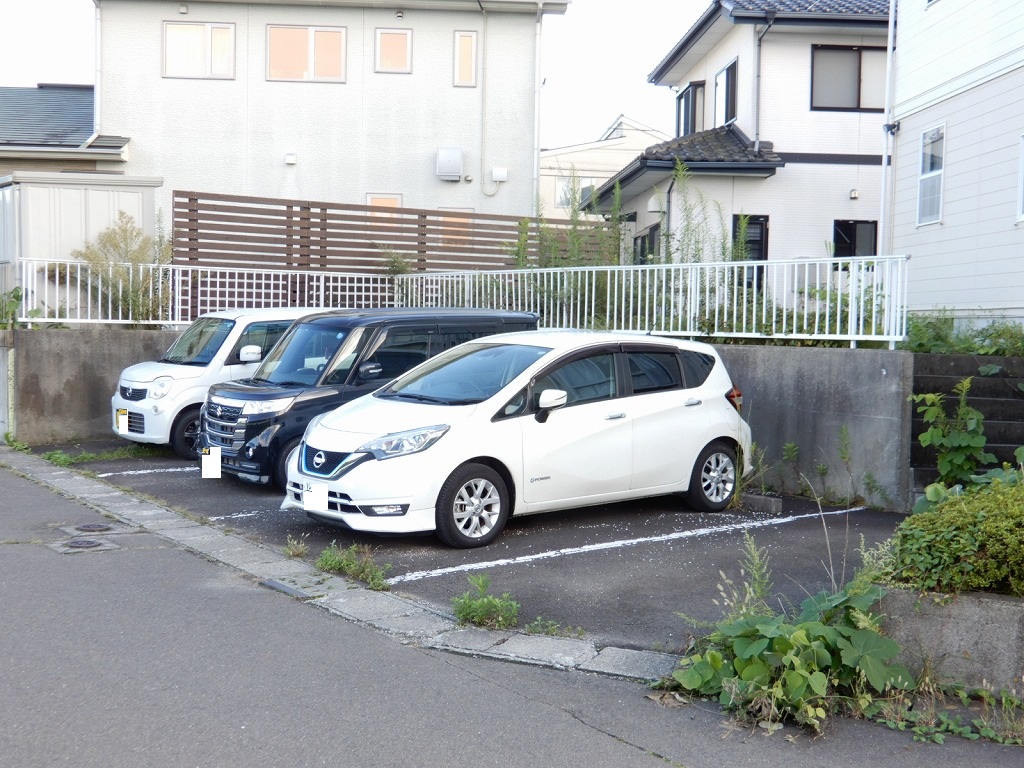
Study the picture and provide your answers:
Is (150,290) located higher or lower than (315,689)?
higher

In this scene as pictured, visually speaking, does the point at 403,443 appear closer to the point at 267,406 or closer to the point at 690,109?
the point at 267,406

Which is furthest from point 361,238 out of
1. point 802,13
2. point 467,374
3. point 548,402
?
point 548,402

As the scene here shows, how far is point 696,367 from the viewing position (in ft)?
30.4

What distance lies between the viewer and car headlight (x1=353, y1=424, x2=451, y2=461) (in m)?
7.46

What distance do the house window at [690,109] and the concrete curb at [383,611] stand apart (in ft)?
56.4

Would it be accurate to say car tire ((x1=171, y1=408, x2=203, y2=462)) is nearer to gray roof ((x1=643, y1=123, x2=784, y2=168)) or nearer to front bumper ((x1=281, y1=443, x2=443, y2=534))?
front bumper ((x1=281, y1=443, x2=443, y2=534))

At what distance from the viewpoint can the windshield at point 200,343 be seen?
40.5 ft

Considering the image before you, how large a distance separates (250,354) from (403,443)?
5.06m

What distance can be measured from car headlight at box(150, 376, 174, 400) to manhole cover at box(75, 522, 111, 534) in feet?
11.4

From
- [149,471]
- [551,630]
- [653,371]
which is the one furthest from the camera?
[149,471]

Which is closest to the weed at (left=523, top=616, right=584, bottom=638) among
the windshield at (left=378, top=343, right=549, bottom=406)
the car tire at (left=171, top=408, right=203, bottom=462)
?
the windshield at (left=378, top=343, right=549, bottom=406)

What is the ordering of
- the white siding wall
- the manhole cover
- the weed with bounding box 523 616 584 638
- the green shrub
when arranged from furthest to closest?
the white siding wall → the manhole cover → the weed with bounding box 523 616 584 638 → the green shrub

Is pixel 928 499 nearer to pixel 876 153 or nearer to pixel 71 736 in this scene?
pixel 71 736

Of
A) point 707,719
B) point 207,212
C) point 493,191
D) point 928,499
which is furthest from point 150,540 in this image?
point 493,191
